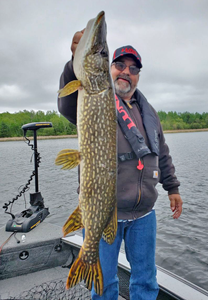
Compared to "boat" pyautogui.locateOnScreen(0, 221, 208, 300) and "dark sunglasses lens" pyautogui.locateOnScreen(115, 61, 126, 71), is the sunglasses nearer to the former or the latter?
"dark sunglasses lens" pyautogui.locateOnScreen(115, 61, 126, 71)

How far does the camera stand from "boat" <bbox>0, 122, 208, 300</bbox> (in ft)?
9.63

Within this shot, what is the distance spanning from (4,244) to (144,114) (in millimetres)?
2531

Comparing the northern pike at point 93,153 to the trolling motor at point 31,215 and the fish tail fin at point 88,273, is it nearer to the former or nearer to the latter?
the fish tail fin at point 88,273

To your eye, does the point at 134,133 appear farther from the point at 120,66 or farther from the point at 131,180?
the point at 120,66

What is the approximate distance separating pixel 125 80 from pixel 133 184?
1116 mm

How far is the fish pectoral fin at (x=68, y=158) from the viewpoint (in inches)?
75.1

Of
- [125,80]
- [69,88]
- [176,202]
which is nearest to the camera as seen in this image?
[69,88]

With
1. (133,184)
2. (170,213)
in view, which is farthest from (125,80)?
(170,213)

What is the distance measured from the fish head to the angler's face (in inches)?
28.3

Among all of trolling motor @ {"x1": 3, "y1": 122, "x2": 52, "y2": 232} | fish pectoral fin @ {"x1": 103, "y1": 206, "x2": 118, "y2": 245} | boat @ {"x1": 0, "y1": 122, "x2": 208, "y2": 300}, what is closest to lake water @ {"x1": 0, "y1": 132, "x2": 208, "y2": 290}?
trolling motor @ {"x1": 3, "y1": 122, "x2": 52, "y2": 232}

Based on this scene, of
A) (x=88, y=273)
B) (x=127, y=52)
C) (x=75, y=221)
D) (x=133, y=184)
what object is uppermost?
(x=127, y=52)

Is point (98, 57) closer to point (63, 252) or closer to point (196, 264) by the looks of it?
point (63, 252)

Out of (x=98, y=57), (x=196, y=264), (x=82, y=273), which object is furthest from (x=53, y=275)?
(x=196, y=264)

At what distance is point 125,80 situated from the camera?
259 cm
